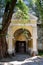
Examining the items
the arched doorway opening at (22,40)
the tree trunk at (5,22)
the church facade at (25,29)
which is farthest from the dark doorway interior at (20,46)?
the tree trunk at (5,22)

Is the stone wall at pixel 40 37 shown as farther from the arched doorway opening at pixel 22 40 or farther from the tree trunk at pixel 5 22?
the tree trunk at pixel 5 22

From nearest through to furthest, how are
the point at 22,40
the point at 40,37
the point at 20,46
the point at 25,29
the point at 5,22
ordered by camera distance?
the point at 5,22, the point at 25,29, the point at 22,40, the point at 20,46, the point at 40,37

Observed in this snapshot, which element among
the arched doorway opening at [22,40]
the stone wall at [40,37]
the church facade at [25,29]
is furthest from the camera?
the stone wall at [40,37]

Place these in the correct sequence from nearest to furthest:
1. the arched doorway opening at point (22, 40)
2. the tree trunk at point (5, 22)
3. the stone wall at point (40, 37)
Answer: the tree trunk at point (5, 22), the arched doorway opening at point (22, 40), the stone wall at point (40, 37)

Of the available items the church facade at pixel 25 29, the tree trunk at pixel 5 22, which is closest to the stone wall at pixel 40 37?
the church facade at pixel 25 29

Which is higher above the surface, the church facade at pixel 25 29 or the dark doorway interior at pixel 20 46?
the church facade at pixel 25 29

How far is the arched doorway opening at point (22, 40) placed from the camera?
79.2 ft

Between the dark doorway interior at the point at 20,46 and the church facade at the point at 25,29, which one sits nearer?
the church facade at the point at 25,29

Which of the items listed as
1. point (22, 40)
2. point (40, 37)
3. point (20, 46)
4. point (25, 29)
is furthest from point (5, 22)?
point (40, 37)

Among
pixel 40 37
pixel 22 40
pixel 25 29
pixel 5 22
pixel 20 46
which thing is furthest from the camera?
pixel 40 37

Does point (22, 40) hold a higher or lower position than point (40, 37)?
lower

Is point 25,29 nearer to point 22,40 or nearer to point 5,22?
point 22,40

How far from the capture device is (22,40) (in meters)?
24.9

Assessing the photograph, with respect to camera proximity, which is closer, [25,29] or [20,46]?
[25,29]
